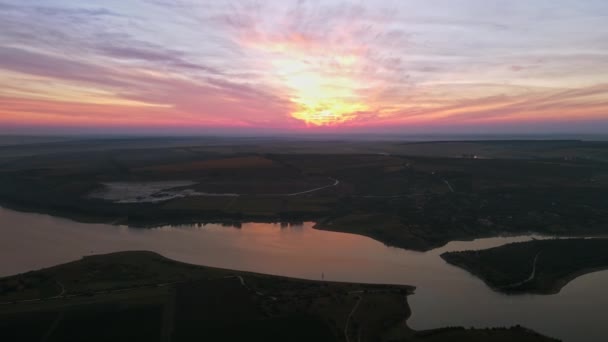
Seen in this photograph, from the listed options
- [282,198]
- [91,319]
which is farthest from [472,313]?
[282,198]

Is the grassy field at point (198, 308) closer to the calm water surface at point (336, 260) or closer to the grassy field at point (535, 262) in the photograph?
the calm water surface at point (336, 260)

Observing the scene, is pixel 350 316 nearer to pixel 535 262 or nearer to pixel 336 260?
pixel 336 260

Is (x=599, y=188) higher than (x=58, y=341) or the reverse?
higher

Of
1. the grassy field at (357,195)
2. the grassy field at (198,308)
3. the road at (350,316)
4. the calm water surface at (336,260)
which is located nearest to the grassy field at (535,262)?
the calm water surface at (336,260)

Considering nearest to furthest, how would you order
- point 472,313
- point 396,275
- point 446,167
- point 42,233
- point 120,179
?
point 472,313, point 396,275, point 42,233, point 120,179, point 446,167

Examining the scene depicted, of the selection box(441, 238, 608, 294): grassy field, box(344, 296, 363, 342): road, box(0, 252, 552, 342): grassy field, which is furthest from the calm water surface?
box(344, 296, 363, 342): road

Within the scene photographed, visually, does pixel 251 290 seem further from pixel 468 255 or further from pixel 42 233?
pixel 42 233

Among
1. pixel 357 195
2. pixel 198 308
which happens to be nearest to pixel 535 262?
pixel 198 308
